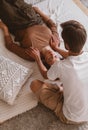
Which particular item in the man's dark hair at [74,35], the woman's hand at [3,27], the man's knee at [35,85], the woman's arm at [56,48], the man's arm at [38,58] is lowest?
the man's knee at [35,85]

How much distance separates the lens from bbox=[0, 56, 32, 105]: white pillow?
59.6 inches

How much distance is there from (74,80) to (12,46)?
0.55 meters

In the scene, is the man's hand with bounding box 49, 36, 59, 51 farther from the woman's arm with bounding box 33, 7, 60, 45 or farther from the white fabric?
the white fabric

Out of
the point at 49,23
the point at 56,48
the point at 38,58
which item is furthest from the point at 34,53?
the point at 49,23

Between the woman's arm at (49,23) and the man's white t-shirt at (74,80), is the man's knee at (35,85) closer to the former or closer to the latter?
the man's white t-shirt at (74,80)

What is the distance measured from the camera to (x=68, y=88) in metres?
1.38

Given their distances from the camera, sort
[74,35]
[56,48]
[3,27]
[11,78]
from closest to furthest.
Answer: [74,35], [11,78], [56,48], [3,27]

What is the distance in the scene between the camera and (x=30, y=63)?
1.70 metres

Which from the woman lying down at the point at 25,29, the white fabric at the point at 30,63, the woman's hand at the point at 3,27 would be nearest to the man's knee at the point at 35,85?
the white fabric at the point at 30,63

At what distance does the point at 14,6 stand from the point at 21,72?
0.49 metres

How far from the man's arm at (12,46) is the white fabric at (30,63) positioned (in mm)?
27

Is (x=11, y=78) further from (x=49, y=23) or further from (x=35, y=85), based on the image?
(x=49, y=23)

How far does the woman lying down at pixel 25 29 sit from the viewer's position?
5.55 feet

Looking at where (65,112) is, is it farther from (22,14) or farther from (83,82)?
(22,14)
